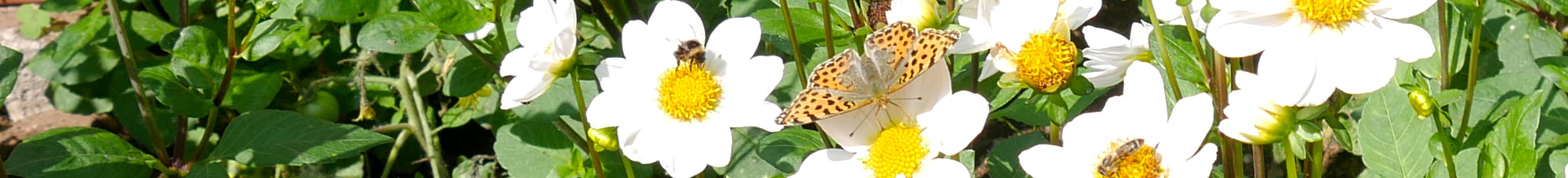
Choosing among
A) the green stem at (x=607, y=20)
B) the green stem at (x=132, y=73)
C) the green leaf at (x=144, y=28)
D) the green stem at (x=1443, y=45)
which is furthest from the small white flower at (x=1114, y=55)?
the green leaf at (x=144, y=28)

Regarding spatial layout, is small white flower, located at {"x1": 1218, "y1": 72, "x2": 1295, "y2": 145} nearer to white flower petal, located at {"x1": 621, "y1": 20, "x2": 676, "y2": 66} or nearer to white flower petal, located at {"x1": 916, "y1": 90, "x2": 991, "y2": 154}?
white flower petal, located at {"x1": 916, "y1": 90, "x2": 991, "y2": 154}

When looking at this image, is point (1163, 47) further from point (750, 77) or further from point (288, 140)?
point (288, 140)

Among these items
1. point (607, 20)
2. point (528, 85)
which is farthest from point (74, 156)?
point (528, 85)

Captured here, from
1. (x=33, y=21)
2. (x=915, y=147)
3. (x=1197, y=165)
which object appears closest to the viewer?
(x=1197, y=165)

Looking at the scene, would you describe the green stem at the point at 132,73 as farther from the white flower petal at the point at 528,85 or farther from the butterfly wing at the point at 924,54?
the butterfly wing at the point at 924,54

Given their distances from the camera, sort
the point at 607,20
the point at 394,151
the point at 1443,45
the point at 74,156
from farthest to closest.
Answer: the point at 394,151 → the point at 607,20 → the point at 74,156 → the point at 1443,45
